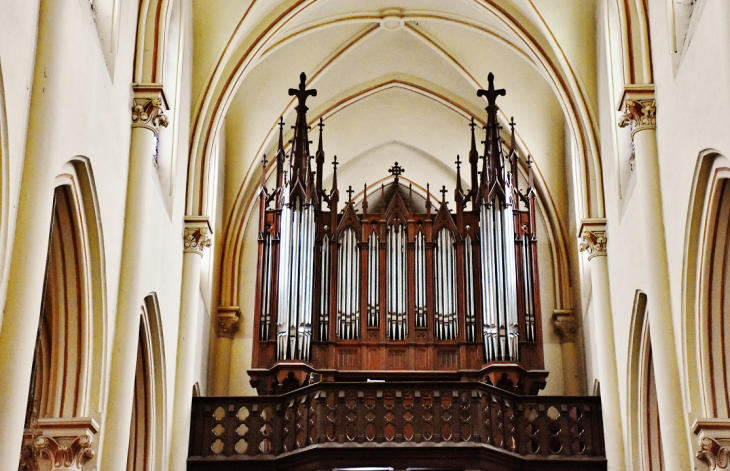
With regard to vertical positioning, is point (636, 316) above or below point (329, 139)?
below

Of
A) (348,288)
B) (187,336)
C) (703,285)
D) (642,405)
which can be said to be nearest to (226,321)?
(348,288)

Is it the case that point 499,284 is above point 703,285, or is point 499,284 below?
above

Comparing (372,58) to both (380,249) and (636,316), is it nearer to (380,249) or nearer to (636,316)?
(380,249)

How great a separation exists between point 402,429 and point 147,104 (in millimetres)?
5408

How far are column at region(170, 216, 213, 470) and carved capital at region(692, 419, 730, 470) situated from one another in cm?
698

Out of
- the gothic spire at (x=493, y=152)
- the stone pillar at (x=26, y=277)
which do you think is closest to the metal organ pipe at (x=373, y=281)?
the gothic spire at (x=493, y=152)

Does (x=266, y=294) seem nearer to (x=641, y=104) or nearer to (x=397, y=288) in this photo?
(x=397, y=288)

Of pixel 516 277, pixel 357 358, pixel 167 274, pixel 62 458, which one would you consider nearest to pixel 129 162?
pixel 167 274

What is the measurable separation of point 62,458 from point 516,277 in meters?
8.77

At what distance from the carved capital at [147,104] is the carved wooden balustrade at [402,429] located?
4.34 m

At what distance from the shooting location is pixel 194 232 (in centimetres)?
1584

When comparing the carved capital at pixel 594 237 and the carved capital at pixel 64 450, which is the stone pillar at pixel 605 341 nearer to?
the carved capital at pixel 594 237

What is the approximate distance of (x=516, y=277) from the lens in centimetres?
1731

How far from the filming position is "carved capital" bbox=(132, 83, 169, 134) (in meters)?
12.8
